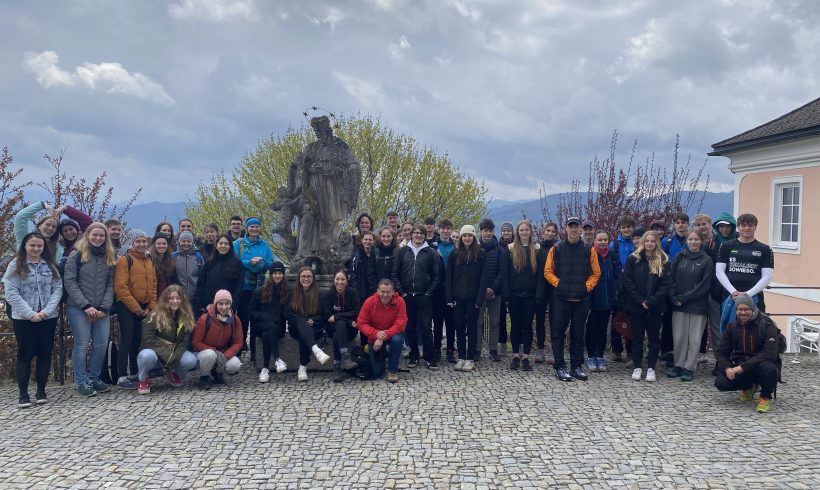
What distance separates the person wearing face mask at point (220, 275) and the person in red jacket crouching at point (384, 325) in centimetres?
162

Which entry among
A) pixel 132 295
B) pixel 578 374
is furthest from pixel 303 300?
pixel 578 374

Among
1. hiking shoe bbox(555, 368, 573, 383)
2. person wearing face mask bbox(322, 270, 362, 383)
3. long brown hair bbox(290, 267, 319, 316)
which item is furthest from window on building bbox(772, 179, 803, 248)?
long brown hair bbox(290, 267, 319, 316)

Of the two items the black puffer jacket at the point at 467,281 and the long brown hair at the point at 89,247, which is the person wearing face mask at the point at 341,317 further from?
the long brown hair at the point at 89,247

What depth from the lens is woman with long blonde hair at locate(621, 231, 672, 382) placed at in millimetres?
7316

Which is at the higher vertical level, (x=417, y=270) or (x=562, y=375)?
(x=417, y=270)

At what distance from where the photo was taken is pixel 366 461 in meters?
4.75

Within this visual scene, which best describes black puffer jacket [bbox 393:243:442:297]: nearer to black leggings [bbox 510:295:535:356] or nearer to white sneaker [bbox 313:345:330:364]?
black leggings [bbox 510:295:535:356]

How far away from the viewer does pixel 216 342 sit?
7012mm

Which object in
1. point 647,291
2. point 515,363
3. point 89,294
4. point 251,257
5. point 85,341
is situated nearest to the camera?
point 89,294

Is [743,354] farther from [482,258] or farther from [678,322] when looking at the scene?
[482,258]

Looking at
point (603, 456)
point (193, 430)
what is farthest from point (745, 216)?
point (193, 430)

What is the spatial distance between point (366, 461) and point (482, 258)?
350 centimetres

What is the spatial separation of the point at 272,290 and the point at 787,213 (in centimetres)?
1388

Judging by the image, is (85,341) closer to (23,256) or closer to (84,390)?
(84,390)
